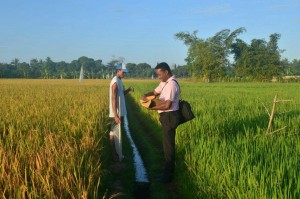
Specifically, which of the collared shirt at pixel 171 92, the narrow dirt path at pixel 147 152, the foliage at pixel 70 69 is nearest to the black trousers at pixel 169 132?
the collared shirt at pixel 171 92

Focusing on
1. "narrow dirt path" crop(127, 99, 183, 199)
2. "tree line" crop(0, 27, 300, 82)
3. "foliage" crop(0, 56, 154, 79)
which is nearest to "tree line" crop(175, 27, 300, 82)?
"tree line" crop(0, 27, 300, 82)

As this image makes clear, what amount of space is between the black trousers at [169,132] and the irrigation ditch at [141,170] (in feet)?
0.96

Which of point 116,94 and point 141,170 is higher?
point 116,94

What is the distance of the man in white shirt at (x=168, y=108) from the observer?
16.4ft

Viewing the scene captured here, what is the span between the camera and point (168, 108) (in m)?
4.98

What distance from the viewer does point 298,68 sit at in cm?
11462

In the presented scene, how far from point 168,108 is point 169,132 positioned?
0.48 meters

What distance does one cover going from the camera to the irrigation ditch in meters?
4.91

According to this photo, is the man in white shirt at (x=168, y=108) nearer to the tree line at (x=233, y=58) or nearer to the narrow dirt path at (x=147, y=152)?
the narrow dirt path at (x=147, y=152)

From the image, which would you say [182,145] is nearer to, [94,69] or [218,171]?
[218,171]

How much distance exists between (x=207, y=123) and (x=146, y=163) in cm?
185

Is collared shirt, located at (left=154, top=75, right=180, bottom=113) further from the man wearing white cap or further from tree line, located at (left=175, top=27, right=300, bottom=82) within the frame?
tree line, located at (left=175, top=27, right=300, bottom=82)

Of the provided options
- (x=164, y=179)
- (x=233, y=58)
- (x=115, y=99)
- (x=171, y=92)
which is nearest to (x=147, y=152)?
(x=115, y=99)

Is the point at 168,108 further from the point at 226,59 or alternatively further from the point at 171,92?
the point at 226,59
